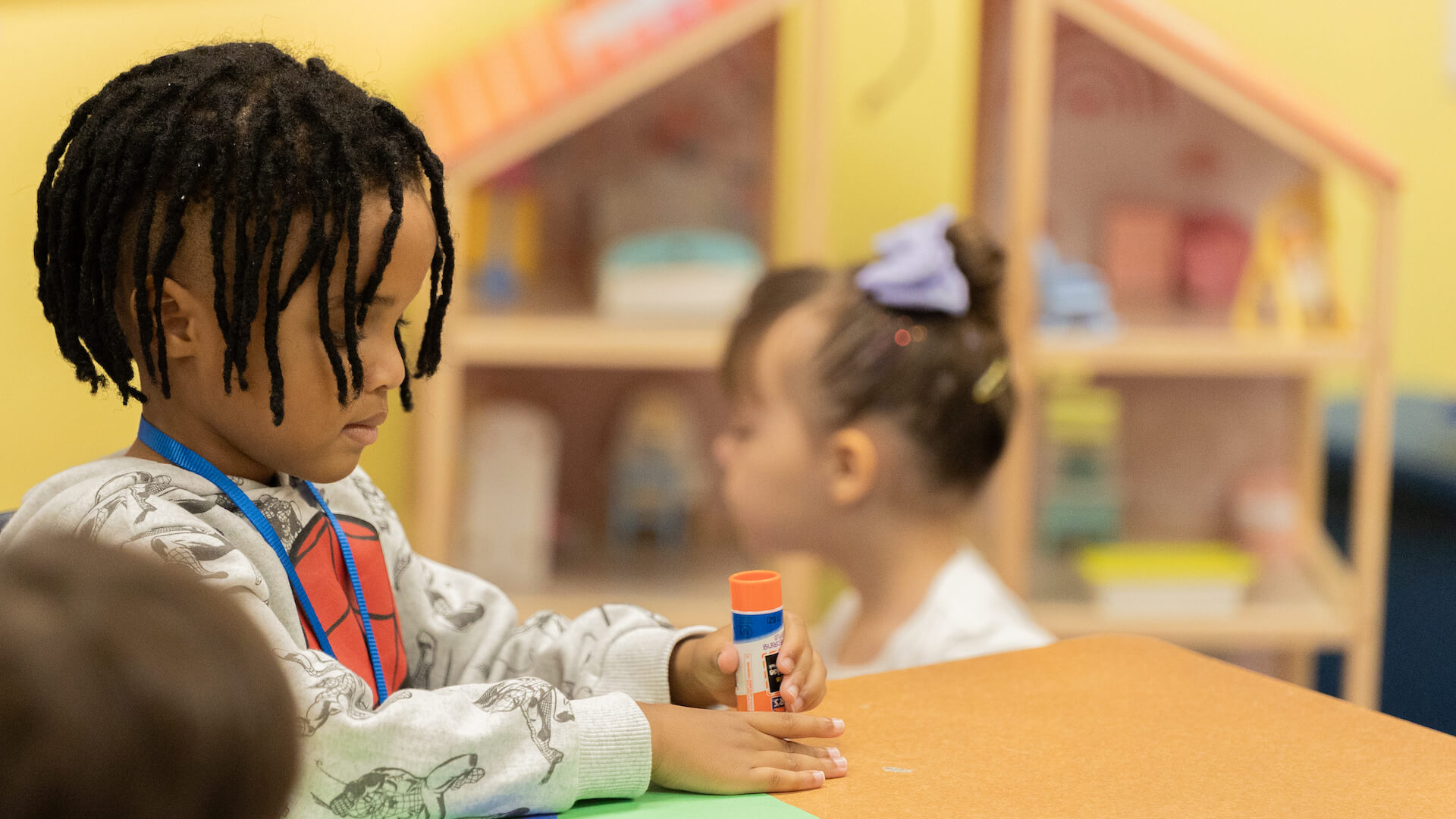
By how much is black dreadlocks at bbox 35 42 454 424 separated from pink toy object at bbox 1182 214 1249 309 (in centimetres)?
172

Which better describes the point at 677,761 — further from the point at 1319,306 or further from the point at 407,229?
the point at 1319,306

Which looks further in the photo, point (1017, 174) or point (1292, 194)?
point (1292, 194)

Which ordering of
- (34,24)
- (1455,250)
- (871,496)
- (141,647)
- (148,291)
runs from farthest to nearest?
(1455,250) < (34,24) < (871,496) < (148,291) < (141,647)

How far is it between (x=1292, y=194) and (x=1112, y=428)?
1.52 feet

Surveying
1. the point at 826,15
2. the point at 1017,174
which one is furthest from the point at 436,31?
the point at 1017,174

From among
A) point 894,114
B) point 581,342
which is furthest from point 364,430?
point 894,114

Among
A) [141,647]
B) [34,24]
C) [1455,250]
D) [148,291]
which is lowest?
[141,647]

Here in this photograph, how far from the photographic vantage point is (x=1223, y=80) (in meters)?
1.97

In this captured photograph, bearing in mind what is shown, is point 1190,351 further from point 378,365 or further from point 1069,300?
point 378,365

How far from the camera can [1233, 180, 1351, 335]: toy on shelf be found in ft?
7.04

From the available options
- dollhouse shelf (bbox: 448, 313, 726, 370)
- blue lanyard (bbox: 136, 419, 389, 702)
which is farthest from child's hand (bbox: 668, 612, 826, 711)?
dollhouse shelf (bbox: 448, 313, 726, 370)

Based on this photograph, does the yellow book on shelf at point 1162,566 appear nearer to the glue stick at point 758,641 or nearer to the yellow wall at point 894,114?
the yellow wall at point 894,114

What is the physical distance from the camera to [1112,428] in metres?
2.18

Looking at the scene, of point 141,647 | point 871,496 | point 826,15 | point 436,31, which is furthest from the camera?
point 436,31
